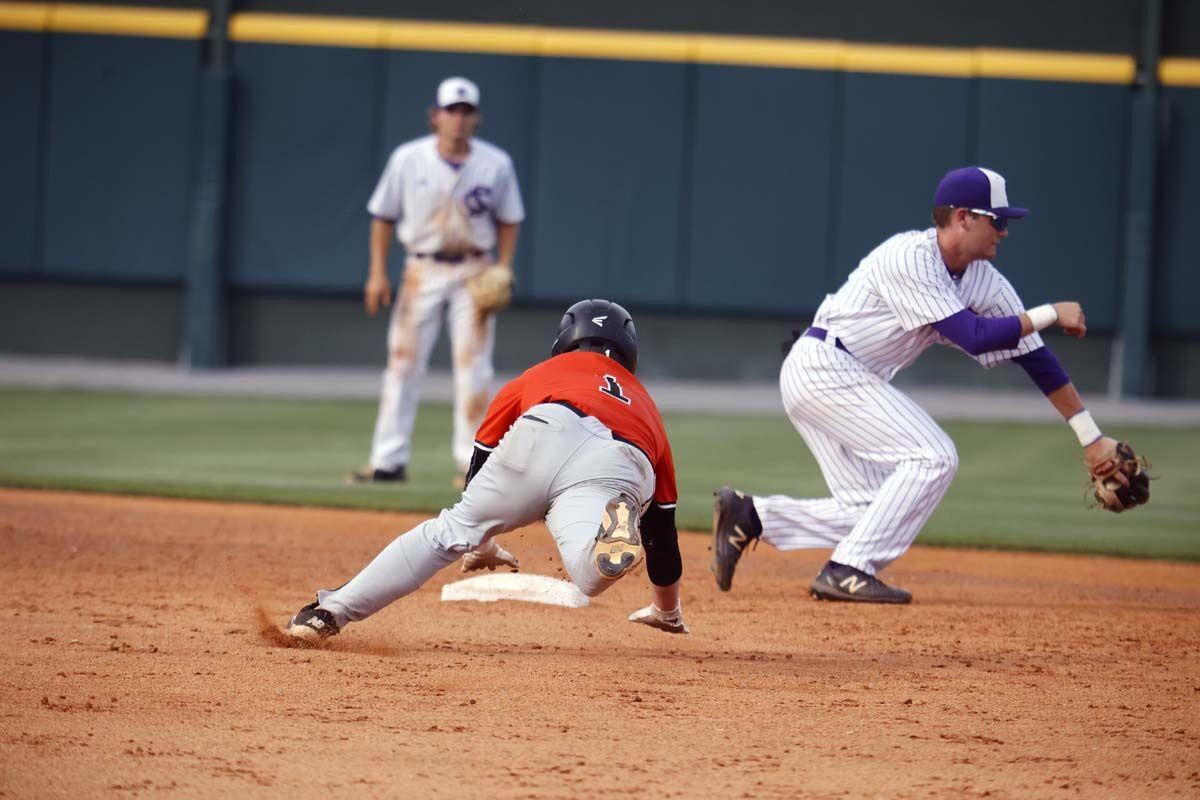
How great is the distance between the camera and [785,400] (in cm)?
664

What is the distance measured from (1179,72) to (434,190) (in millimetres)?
9743

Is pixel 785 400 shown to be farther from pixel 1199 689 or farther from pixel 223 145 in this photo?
pixel 223 145

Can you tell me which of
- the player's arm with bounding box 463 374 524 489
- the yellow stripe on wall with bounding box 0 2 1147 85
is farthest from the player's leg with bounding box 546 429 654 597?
the yellow stripe on wall with bounding box 0 2 1147 85

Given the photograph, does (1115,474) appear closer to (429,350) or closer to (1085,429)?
(1085,429)

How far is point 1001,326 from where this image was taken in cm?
601

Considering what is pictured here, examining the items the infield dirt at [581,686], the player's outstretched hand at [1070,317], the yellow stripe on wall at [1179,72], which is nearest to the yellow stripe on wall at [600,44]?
the yellow stripe on wall at [1179,72]

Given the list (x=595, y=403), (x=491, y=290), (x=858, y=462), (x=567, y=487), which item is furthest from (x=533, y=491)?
(x=491, y=290)

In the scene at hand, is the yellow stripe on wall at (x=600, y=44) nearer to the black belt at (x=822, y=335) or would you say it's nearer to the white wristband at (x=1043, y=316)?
the black belt at (x=822, y=335)

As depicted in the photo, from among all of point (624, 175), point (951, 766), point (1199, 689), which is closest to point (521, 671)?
point (951, 766)

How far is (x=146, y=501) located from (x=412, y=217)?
2.24 m

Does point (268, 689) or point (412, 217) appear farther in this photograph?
point (412, 217)

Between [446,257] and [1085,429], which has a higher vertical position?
[446,257]

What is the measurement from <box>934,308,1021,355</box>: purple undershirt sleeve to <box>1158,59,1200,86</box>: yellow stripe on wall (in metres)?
11.2

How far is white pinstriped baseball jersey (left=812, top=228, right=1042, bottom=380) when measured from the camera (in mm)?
6207
